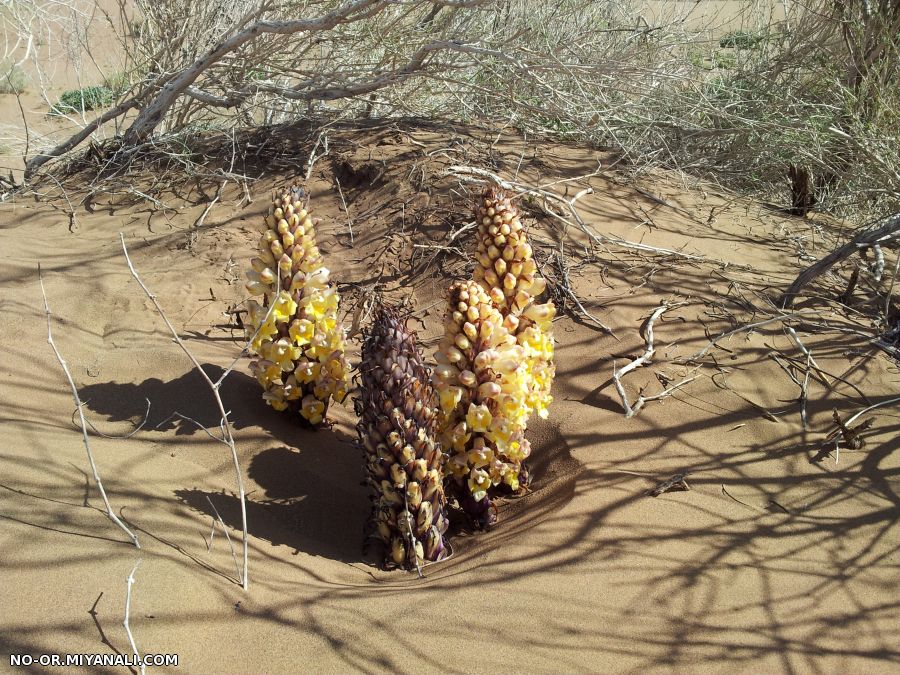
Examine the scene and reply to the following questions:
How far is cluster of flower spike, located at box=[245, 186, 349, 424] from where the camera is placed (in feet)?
9.21


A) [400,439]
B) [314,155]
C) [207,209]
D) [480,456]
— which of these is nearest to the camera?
[400,439]

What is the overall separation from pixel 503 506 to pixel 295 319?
1.03 meters

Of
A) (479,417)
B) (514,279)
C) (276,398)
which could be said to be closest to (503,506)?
(479,417)

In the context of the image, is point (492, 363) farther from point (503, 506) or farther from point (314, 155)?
point (314, 155)

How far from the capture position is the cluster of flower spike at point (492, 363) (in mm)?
2338

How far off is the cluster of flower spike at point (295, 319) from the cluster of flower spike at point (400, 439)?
0.62 m

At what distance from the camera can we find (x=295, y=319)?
2.88m

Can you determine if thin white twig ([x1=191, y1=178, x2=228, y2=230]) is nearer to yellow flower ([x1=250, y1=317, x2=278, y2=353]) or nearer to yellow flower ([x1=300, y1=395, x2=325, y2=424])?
yellow flower ([x1=250, y1=317, x2=278, y2=353])

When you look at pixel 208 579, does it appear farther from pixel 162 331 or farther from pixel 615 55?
pixel 615 55

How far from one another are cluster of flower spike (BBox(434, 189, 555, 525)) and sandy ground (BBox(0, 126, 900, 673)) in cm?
22

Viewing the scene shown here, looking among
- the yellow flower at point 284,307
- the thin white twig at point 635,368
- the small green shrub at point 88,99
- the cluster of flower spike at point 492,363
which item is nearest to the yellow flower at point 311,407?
the yellow flower at point 284,307

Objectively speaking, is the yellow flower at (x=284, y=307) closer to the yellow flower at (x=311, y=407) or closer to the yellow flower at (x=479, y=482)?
the yellow flower at (x=311, y=407)

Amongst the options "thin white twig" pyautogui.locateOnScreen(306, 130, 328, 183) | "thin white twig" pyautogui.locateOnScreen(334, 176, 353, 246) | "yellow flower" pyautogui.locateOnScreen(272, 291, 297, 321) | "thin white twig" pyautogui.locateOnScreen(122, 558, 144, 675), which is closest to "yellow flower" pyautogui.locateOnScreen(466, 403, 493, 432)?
"yellow flower" pyautogui.locateOnScreen(272, 291, 297, 321)

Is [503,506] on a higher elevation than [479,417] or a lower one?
lower
